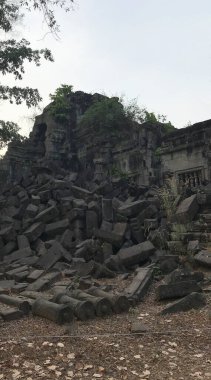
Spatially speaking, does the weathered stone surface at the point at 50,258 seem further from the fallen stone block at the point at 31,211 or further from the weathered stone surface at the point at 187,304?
the weathered stone surface at the point at 187,304

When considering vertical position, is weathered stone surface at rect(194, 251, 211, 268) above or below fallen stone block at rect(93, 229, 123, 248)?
below

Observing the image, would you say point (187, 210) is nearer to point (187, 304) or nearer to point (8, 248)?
point (187, 304)

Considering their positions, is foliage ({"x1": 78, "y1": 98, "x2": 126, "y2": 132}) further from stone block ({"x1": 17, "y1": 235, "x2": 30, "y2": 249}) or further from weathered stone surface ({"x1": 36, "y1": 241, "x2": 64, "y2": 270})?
weathered stone surface ({"x1": 36, "y1": 241, "x2": 64, "y2": 270})

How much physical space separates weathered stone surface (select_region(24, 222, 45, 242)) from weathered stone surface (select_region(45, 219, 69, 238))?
0.65ft

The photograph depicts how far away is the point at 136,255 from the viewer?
897 cm

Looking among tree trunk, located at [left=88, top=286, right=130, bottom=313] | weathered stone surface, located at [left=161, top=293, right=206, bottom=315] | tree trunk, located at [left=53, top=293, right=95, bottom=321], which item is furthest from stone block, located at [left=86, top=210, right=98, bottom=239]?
weathered stone surface, located at [left=161, top=293, right=206, bottom=315]

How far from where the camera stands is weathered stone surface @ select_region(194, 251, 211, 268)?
7.68 m

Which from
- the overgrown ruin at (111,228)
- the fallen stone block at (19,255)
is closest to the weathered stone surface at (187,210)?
the overgrown ruin at (111,228)

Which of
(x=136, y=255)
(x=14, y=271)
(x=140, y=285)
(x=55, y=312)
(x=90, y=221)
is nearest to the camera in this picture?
(x=55, y=312)

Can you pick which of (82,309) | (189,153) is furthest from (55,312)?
(189,153)

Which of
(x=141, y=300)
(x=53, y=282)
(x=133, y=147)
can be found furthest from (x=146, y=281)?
(x=133, y=147)

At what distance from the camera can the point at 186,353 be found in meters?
4.37

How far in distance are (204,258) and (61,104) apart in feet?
59.1

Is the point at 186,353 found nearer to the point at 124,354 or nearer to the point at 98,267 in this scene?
the point at 124,354
